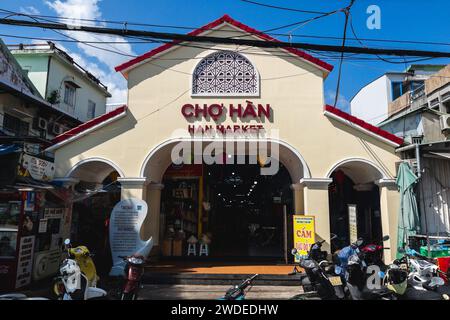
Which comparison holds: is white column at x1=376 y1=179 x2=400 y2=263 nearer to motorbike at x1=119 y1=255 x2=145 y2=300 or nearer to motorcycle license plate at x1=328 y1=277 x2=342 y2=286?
motorcycle license plate at x1=328 y1=277 x2=342 y2=286

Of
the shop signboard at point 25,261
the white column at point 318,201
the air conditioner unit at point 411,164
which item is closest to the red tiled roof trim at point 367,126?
the air conditioner unit at point 411,164

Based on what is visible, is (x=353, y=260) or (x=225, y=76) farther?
(x=225, y=76)

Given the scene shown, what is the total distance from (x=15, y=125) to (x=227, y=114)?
322 inches

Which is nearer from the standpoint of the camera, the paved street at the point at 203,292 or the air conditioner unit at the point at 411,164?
the paved street at the point at 203,292

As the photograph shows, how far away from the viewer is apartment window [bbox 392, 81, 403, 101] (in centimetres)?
1945

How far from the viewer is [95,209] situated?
11375mm

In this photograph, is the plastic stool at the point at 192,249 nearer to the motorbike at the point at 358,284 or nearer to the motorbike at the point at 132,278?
the motorbike at the point at 132,278

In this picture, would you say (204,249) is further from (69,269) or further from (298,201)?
(69,269)

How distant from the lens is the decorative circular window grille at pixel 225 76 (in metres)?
9.98

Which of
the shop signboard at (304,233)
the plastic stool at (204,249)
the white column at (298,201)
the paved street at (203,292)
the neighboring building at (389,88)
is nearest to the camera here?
the paved street at (203,292)

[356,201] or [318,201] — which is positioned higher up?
[356,201]

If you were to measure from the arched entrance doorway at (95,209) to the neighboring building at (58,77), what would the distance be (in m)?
5.04

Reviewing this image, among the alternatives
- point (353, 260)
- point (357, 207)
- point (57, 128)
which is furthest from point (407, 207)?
point (57, 128)
